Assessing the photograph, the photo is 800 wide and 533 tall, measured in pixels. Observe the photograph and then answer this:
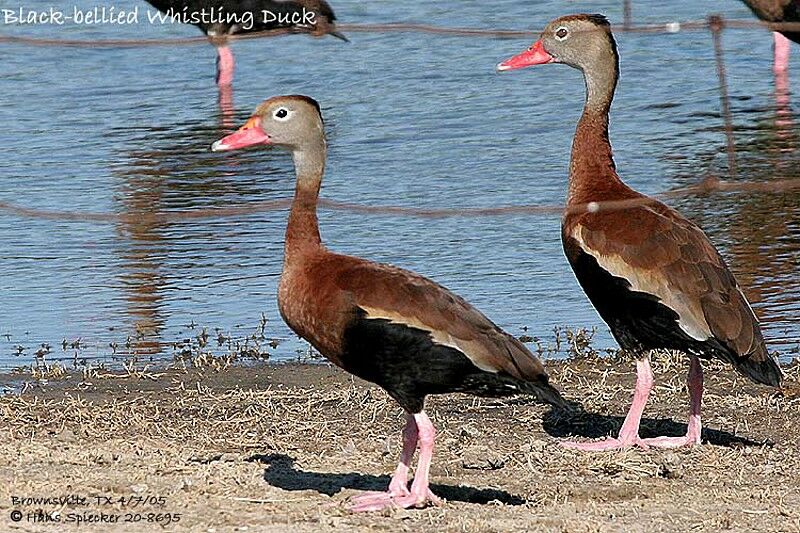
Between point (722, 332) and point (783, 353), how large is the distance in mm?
1497

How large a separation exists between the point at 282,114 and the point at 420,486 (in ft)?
5.20

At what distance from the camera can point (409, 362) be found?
5781 millimetres

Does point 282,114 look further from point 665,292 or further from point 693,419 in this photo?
point 693,419

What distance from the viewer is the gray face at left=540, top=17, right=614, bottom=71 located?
7.65m

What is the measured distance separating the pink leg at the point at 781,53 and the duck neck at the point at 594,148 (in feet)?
22.4

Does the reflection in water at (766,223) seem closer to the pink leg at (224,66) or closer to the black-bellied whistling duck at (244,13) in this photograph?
the black-bellied whistling duck at (244,13)

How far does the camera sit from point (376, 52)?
15117mm

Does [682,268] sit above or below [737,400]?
above

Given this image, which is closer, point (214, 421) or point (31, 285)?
point (214, 421)

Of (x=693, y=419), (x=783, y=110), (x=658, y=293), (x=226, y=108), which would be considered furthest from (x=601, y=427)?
(x=226, y=108)

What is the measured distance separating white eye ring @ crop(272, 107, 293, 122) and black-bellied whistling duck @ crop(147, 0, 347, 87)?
8490 mm

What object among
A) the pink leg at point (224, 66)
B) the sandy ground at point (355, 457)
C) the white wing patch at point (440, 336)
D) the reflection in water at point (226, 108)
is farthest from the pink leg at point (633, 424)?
the pink leg at point (224, 66)

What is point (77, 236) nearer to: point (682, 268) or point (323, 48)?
point (682, 268)

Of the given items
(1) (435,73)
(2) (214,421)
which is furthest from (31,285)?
(1) (435,73)
